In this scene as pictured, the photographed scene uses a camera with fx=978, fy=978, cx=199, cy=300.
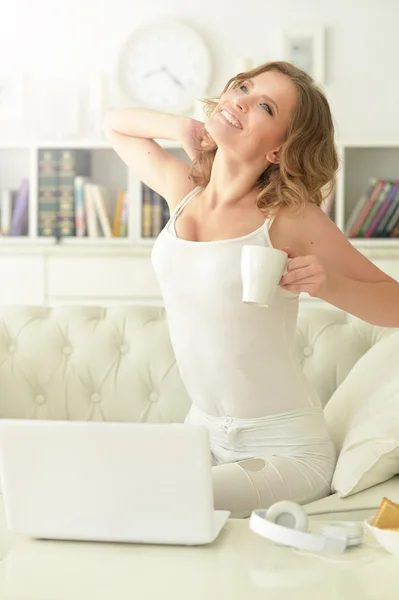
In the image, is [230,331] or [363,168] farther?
[363,168]

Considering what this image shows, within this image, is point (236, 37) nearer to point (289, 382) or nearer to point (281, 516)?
point (289, 382)

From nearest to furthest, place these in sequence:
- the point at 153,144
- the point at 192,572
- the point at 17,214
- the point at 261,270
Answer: the point at 192,572 < the point at 261,270 < the point at 153,144 < the point at 17,214

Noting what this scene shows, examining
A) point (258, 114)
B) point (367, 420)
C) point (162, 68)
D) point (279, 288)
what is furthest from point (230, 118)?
point (162, 68)

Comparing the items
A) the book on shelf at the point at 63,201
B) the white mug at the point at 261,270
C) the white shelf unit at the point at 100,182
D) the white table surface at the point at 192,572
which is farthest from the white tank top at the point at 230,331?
the book on shelf at the point at 63,201

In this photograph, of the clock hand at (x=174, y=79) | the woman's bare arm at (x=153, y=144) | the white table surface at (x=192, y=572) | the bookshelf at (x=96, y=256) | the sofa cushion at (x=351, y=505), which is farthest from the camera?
the clock hand at (x=174, y=79)

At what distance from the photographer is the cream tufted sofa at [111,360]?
2.43m

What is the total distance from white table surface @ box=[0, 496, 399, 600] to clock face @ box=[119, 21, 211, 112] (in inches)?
150

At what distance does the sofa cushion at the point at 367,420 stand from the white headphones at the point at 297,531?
22.2 inches

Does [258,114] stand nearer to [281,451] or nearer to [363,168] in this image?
[281,451]

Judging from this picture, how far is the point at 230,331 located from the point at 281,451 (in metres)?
0.26

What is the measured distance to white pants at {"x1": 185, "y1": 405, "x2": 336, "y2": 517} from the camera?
1.88 m

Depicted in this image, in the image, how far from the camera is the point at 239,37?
495cm

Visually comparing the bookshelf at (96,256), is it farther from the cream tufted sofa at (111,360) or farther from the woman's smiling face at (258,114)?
the woman's smiling face at (258,114)

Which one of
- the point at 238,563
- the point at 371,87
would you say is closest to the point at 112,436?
the point at 238,563
